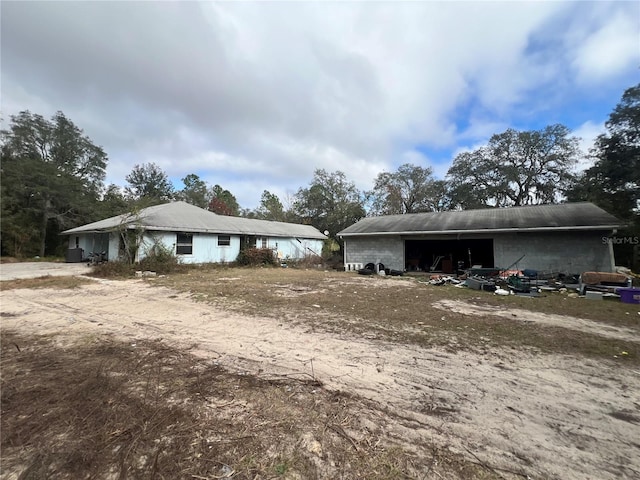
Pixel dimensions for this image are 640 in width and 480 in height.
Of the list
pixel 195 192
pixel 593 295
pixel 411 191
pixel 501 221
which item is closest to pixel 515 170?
pixel 411 191

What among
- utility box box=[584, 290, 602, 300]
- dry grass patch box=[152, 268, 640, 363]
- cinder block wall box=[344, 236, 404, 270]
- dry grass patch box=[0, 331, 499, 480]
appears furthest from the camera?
cinder block wall box=[344, 236, 404, 270]

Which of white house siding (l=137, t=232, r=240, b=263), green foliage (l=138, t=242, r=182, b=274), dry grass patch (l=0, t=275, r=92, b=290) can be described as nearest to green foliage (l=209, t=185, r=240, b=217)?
white house siding (l=137, t=232, r=240, b=263)

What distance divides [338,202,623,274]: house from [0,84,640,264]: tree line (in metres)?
6.95

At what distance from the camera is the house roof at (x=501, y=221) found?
12.1 metres

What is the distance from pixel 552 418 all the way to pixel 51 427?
4.36 metres

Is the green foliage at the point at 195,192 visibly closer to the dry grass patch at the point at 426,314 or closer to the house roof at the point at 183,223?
the house roof at the point at 183,223

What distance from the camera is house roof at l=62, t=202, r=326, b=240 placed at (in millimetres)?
15273

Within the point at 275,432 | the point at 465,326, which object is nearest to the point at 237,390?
the point at 275,432

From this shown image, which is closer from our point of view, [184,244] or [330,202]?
[184,244]

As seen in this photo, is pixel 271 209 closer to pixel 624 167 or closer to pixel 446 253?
pixel 446 253

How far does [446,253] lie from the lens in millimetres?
20891

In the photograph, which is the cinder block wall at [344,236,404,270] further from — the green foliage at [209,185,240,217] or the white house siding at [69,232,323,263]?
the green foliage at [209,185,240,217]

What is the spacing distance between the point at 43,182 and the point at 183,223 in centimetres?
1677

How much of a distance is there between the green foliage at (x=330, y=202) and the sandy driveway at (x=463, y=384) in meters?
26.5
